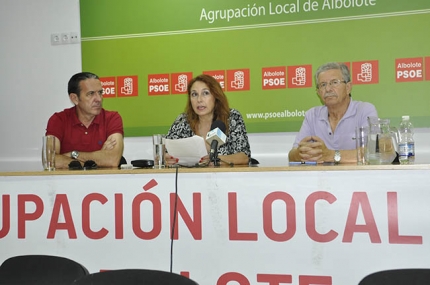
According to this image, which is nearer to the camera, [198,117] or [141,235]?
[141,235]

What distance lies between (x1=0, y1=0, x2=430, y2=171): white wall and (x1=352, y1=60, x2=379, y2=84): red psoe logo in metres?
1.93

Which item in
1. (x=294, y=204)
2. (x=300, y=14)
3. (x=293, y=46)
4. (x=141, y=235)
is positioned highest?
(x=300, y=14)

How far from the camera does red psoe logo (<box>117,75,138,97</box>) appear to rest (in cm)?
396

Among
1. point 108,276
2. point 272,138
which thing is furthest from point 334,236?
point 272,138

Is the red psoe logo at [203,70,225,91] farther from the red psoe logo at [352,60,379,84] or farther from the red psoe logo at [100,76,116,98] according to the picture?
the red psoe logo at [352,60,379,84]

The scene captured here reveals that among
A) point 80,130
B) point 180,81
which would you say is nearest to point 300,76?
point 180,81

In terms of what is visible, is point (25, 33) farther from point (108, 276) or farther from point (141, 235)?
point (108, 276)

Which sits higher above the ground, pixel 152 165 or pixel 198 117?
pixel 198 117

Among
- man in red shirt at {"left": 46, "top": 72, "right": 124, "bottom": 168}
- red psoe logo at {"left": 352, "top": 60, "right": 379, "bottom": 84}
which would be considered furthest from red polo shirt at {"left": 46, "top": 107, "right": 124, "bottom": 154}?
red psoe logo at {"left": 352, "top": 60, "right": 379, "bottom": 84}

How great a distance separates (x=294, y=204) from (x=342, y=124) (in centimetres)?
154

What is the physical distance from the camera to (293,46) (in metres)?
3.66

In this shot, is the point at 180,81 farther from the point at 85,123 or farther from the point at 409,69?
the point at 409,69

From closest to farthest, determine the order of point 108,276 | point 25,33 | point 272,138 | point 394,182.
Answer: point 108,276
point 394,182
point 272,138
point 25,33

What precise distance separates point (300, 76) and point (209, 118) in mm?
827
